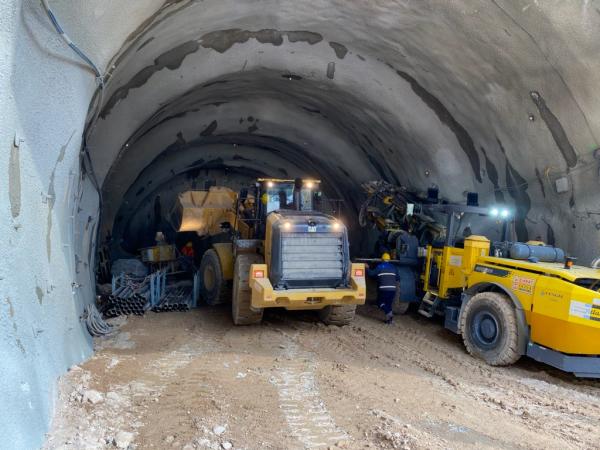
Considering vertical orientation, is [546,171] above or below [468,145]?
below

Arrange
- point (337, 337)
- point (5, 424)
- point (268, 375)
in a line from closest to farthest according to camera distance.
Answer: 1. point (5, 424)
2. point (268, 375)
3. point (337, 337)

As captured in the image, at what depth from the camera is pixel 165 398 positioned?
14.7 ft

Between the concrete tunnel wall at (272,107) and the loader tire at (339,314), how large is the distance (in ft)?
10.6

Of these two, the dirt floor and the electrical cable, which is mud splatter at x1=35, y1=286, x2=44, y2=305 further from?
the electrical cable

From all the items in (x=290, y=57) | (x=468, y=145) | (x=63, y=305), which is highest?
(x=290, y=57)

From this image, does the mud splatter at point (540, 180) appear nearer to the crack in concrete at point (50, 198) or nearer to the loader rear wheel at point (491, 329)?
the loader rear wheel at point (491, 329)

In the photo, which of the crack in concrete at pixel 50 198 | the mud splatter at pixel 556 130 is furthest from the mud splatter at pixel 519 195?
the crack in concrete at pixel 50 198

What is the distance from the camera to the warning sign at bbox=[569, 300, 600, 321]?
17.4ft

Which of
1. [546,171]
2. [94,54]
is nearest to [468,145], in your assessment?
[546,171]

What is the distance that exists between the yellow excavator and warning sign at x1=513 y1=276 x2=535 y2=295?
1.98 metres

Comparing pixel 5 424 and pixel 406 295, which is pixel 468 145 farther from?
pixel 5 424

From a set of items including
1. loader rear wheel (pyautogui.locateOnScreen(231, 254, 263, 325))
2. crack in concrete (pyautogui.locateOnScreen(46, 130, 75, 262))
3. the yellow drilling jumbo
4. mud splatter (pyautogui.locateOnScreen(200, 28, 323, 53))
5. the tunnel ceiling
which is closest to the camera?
crack in concrete (pyautogui.locateOnScreen(46, 130, 75, 262))

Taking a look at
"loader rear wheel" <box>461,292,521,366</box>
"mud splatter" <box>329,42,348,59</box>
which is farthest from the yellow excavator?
"mud splatter" <box>329,42,348,59</box>

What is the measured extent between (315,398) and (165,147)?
817 cm
